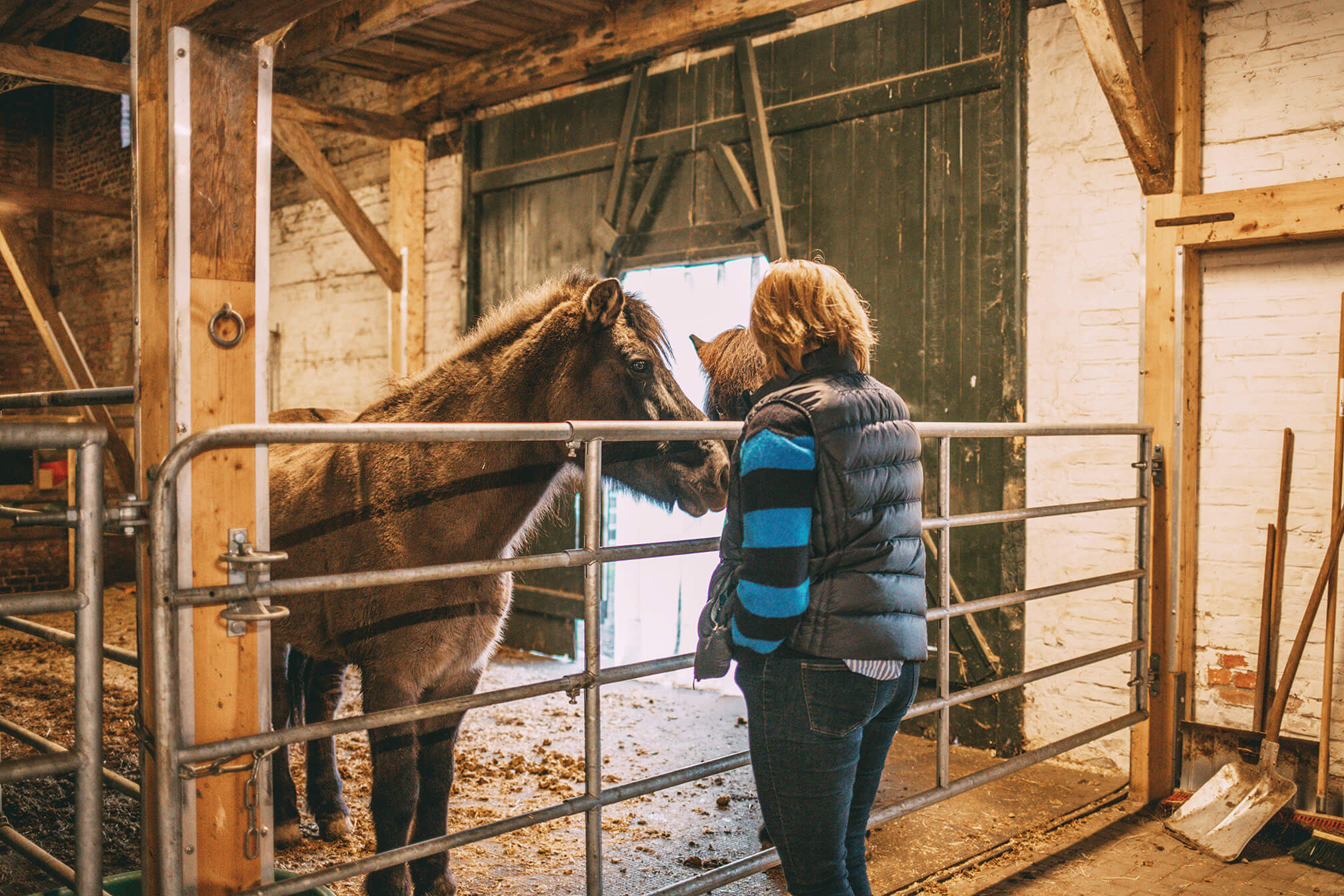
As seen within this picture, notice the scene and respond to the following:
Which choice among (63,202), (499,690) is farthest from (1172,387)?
(63,202)

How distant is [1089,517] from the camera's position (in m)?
4.02

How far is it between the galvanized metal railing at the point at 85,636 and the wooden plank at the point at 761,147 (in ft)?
12.4

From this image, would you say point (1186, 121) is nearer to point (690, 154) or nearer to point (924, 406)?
point (924, 406)

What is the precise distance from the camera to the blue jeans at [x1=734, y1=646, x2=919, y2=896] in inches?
64.9

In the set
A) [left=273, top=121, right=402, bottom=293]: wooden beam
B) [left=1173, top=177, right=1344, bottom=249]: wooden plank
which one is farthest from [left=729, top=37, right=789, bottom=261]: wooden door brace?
[left=273, top=121, right=402, bottom=293]: wooden beam

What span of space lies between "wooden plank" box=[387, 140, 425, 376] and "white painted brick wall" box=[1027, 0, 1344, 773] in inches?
162

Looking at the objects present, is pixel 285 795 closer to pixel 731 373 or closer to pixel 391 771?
pixel 391 771

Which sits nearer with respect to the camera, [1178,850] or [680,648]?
[1178,850]

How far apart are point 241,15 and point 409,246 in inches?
201

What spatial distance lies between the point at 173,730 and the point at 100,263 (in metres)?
11.4

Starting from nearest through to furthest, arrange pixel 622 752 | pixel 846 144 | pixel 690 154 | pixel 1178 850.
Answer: pixel 1178 850
pixel 622 752
pixel 846 144
pixel 690 154

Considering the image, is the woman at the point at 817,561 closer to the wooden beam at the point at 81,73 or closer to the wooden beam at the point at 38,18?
the wooden beam at the point at 38,18

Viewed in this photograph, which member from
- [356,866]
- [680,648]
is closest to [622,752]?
[680,648]

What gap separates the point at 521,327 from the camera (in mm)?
2736
